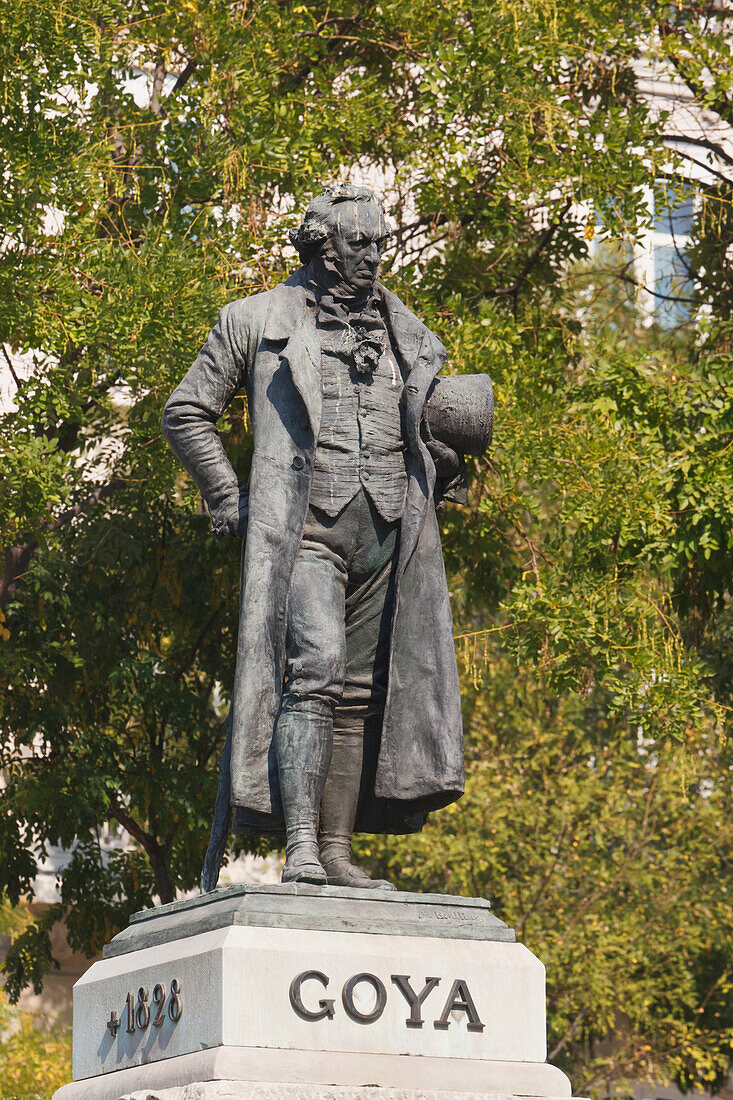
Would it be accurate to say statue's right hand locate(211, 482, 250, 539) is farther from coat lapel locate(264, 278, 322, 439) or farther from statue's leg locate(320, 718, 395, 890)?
statue's leg locate(320, 718, 395, 890)

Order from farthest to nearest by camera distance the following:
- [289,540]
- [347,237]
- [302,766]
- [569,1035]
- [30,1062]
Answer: [569,1035]
[30,1062]
[347,237]
[289,540]
[302,766]

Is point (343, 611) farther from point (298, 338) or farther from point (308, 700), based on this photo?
point (298, 338)

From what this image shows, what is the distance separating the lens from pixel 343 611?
647cm

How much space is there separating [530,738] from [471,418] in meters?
15.0

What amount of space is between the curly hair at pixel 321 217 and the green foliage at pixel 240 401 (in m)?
4.79

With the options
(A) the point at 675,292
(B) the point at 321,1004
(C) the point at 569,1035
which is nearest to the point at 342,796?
(B) the point at 321,1004

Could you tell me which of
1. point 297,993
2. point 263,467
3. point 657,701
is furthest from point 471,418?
point 657,701

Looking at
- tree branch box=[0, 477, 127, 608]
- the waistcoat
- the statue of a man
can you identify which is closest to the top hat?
the statue of a man

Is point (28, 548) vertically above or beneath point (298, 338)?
above

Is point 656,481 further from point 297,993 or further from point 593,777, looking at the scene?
point 593,777

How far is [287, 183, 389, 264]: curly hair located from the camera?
6.71 m

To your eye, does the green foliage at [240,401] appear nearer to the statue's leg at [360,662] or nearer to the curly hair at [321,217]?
the curly hair at [321,217]

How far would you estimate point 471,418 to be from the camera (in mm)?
6766

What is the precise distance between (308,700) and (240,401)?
250 inches
